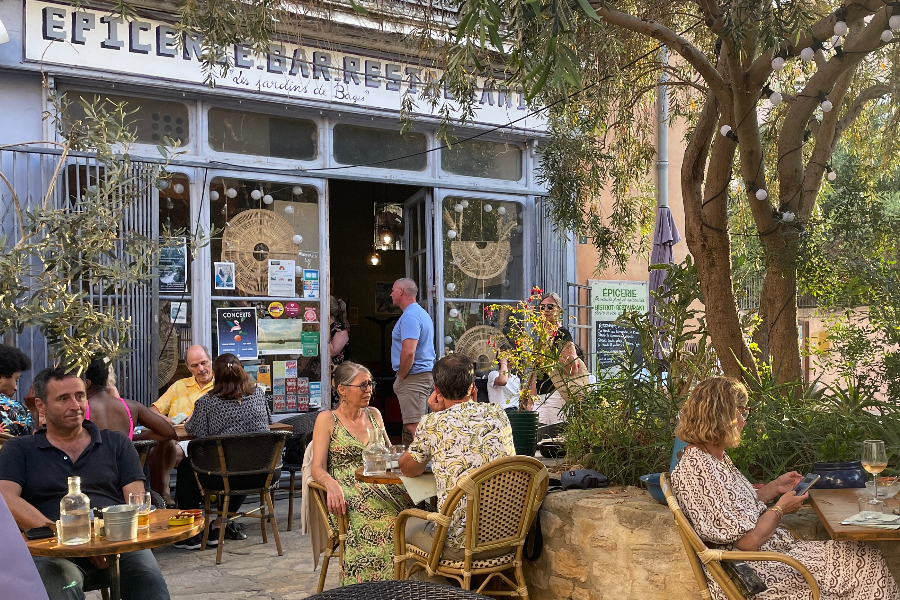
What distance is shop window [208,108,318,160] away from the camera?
27.2 ft

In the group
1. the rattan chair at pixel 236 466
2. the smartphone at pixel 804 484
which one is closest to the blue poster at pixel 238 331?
the rattan chair at pixel 236 466

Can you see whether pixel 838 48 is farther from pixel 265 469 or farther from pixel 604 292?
pixel 604 292

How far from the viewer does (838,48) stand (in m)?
5.29

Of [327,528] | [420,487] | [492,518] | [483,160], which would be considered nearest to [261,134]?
[483,160]

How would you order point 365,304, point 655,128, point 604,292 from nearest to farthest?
point 604,292, point 655,128, point 365,304

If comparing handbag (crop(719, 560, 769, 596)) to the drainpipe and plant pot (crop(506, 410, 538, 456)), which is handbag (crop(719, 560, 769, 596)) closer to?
plant pot (crop(506, 410, 538, 456))

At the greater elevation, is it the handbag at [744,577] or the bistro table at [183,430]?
the bistro table at [183,430]

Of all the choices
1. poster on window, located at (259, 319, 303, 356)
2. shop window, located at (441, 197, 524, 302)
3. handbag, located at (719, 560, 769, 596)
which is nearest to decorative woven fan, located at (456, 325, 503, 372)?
shop window, located at (441, 197, 524, 302)

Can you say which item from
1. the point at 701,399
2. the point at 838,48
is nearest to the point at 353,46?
the point at 838,48

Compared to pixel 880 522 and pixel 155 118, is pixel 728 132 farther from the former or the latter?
pixel 155 118

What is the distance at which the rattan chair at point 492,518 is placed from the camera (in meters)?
4.01

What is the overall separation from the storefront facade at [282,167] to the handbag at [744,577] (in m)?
4.62

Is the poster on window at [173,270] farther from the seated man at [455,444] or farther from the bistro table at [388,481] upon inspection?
the seated man at [455,444]

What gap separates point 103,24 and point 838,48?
19.4 feet
